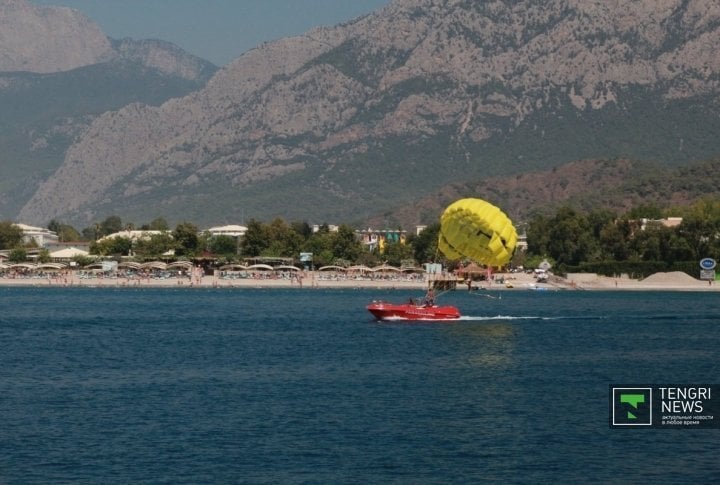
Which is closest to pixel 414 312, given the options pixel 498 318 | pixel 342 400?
pixel 498 318

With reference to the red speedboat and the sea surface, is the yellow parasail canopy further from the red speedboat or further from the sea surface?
the red speedboat

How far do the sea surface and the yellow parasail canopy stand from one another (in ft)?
19.9

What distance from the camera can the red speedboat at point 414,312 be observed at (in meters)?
125

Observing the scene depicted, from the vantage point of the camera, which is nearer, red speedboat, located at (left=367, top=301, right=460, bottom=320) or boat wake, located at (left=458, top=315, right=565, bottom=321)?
red speedboat, located at (left=367, top=301, right=460, bottom=320)

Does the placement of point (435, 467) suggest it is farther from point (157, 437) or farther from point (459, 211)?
point (459, 211)

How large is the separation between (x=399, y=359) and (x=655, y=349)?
71.0 ft

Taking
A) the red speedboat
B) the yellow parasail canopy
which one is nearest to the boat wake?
the red speedboat

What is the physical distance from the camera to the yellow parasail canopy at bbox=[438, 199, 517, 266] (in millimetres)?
111094

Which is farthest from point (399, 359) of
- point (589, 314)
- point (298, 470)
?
point (589, 314)

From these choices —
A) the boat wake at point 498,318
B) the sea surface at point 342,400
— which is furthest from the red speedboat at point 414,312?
the boat wake at point 498,318

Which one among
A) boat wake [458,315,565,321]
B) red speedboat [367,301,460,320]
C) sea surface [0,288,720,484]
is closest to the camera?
sea surface [0,288,720,484]

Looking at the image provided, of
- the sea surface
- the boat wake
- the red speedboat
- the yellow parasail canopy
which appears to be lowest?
the sea surface

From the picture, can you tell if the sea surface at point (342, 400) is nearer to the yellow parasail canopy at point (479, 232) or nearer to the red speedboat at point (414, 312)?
the red speedboat at point (414, 312)

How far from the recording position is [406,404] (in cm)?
7238
